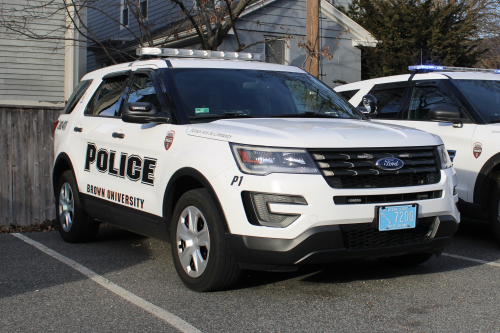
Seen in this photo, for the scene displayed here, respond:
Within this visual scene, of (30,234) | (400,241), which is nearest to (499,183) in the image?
(400,241)

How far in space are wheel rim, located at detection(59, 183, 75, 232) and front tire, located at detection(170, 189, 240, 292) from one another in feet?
7.76

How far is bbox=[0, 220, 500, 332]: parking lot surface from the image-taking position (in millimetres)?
3908

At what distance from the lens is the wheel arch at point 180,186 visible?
14.5 feet

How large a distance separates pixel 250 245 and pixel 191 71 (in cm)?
201

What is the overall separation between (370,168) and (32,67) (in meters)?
12.6

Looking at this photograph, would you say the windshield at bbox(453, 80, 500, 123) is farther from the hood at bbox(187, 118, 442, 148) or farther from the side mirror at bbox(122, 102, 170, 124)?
the side mirror at bbox(122, 102, 170, 124)

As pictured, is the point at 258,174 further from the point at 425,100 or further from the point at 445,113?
the point at 425,100

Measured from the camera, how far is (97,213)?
20.2 feet

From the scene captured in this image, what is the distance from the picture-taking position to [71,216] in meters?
6.79

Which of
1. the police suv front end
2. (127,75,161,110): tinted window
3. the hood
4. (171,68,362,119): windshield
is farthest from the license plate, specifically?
(127,75,161,110): tinted window

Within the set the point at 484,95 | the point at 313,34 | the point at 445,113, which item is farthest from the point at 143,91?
the point at 313,34

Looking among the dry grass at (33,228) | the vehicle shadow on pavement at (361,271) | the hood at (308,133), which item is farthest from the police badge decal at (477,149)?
the dry grass at (33,228)

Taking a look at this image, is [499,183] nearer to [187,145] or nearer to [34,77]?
[187,145]

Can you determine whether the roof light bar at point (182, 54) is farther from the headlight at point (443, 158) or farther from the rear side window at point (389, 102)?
the headlight at point (443, 158)
